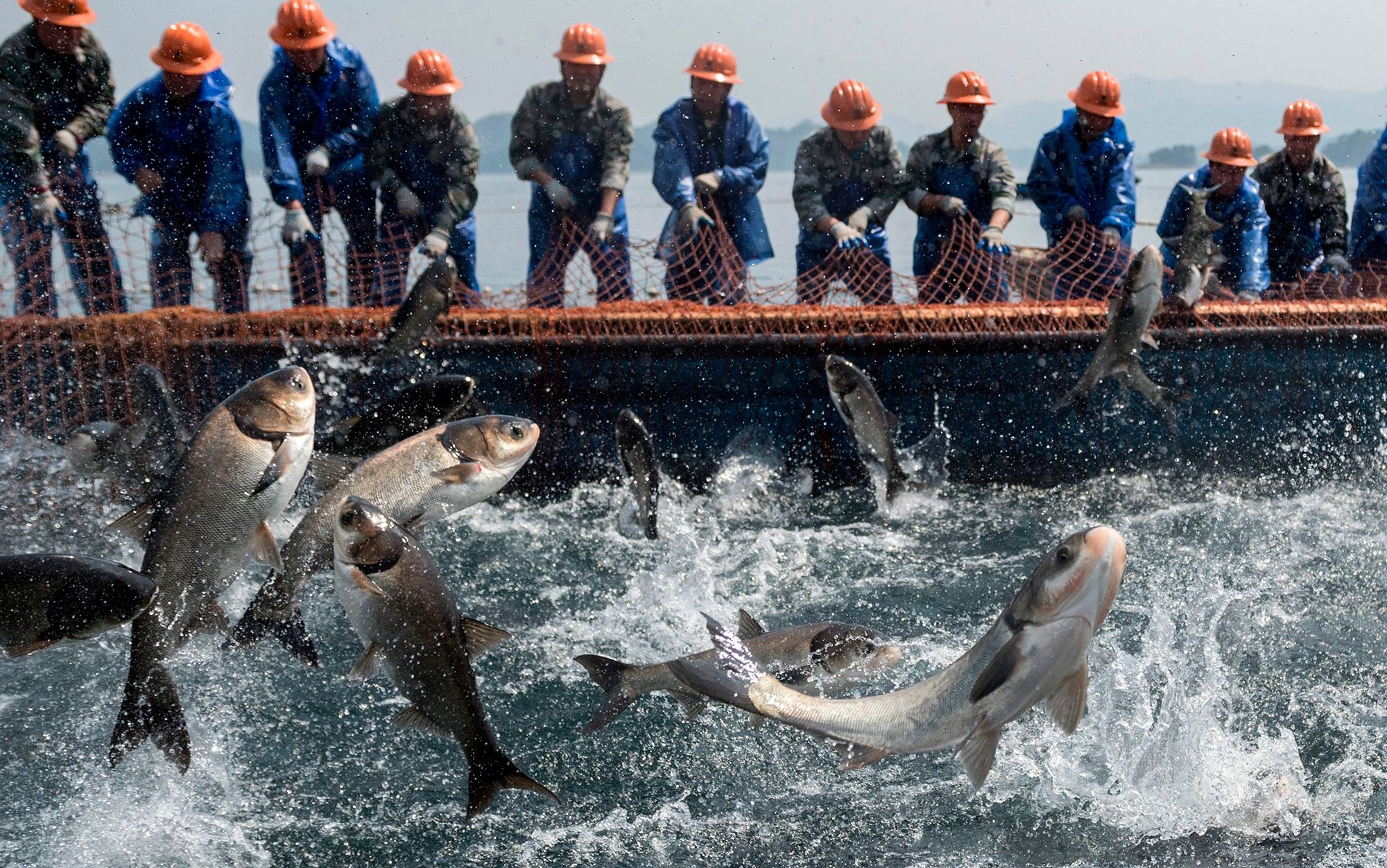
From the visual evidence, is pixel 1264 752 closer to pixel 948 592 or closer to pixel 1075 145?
pixel 948 592

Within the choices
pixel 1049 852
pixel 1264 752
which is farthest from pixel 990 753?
pixel 1264 752

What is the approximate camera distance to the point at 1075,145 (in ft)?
28.9

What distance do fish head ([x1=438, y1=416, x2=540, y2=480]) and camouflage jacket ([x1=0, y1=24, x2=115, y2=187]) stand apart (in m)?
4.95

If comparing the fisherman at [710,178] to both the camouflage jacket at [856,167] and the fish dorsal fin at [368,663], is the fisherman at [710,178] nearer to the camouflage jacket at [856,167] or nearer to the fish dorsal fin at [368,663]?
the camouflage jacket at [856,167]

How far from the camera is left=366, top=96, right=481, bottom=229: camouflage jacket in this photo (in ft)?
26.5

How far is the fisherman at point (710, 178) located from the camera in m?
8.15

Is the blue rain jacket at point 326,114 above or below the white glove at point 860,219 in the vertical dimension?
above

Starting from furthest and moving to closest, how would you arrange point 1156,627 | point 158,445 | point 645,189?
point 645,189, point 158,445, point 1156,627

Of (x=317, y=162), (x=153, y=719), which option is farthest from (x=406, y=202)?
(x=153, y=719)

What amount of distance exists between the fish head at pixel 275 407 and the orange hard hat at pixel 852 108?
5.65m

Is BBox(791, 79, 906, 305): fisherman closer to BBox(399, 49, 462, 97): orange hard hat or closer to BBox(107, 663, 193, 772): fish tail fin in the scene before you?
BBox(399, 49, 462, 97): orange hard hat

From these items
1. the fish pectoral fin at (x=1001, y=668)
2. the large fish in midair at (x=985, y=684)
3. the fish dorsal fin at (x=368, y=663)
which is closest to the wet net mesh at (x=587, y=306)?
the fish dorsal fin at (x=368, y=663)

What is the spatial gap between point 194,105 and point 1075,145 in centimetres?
592

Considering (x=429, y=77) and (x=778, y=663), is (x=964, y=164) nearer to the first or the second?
(x=429, y=77)
